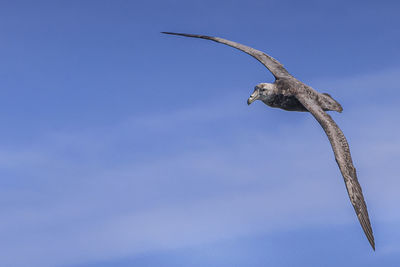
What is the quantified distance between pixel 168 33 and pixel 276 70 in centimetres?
526

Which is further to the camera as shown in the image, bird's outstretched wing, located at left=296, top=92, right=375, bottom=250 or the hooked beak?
the hooked beak

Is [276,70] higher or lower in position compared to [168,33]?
lower

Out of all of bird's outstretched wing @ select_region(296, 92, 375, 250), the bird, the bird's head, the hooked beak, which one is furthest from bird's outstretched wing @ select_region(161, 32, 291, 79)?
bird's outstretched wing @ select_region(296, 92, 375, 250)

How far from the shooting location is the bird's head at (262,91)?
78.9 feet

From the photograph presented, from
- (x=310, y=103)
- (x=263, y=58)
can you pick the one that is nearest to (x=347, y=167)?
(x=310, y=103)

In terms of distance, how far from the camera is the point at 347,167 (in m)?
19.2

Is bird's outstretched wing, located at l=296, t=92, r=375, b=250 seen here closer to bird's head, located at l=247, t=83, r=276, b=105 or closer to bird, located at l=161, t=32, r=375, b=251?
bird, located at l=161, t=32, r=375, b=251

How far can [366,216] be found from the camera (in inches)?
731

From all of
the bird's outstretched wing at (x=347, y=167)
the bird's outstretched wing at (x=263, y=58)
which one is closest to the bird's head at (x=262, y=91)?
the bird's outstretched wing at (x=263, y=58)

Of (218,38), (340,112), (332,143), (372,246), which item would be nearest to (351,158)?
(332,143)

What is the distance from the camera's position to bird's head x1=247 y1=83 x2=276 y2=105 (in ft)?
78.9

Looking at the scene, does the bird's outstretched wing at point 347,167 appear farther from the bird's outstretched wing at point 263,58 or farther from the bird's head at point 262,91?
the bird's outstretched wing at point 263,58

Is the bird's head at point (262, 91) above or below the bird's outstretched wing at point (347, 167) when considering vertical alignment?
above

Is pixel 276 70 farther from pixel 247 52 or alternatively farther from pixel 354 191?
pixel 354 191
